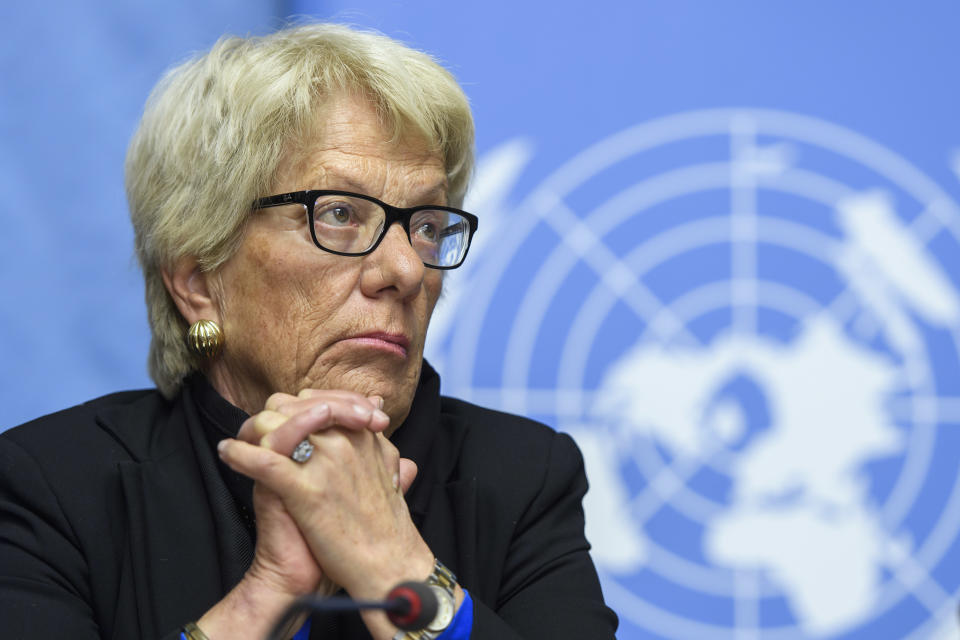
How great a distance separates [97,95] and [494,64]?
2.91ft

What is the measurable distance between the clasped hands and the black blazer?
0.47 ft

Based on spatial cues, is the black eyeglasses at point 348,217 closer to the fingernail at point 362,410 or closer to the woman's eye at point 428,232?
the woman's eye at point 428,232

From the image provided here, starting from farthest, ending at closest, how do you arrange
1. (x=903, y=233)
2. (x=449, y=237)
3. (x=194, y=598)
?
(x=903, y=233) → (x=449, y=237) → (x=194, y=598)

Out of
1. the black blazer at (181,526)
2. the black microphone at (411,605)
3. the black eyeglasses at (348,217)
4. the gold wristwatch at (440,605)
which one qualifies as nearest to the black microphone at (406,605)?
the black microphone at (411,605)

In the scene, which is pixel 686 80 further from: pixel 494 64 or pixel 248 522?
pixel 248 522

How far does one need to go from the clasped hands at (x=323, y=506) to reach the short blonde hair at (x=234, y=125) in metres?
0.39

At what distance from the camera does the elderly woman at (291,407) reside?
118 cm

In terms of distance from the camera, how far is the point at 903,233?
2053 millimetres

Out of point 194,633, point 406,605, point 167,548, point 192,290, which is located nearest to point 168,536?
→ point 167,548

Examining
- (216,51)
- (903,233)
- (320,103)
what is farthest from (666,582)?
(216,51)

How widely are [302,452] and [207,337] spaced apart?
39 centimetres

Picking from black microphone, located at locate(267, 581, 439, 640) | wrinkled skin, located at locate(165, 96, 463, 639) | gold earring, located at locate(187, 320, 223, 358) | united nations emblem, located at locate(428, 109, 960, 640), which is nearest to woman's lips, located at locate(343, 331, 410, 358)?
wrinkled skin, located at locate(165, 96, 463, 639)

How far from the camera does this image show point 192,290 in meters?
1.49

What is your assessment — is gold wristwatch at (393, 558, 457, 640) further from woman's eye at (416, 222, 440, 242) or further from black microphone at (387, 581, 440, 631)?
woman's eye at (416, 222, 440, 242)
